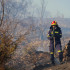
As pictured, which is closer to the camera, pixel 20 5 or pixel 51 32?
pixel 51 32

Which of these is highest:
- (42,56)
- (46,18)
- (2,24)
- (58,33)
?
(46,18)

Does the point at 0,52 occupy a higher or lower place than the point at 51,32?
lower

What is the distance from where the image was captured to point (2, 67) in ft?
13.0

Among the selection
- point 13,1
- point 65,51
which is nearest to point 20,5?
point 13,1

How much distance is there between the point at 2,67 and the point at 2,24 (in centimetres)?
218

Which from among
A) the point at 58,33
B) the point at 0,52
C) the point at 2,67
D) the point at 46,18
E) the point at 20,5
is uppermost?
the point at 20,5

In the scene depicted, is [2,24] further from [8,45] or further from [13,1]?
[13,1]

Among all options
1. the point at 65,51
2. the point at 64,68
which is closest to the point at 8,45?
the point at 64,68

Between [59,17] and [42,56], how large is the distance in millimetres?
55161

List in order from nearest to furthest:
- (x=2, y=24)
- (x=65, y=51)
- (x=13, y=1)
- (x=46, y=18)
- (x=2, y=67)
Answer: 1. (x=2, y=67)
2. (x=2, y=24)
3. (x=65, y=51)
4. (x=13, y=1)
5. (x=46, y=18)

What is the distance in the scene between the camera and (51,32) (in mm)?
5742

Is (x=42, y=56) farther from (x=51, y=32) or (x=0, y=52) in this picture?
(x=0, y=52)

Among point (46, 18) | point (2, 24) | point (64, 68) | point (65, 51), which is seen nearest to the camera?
point (64, 68)

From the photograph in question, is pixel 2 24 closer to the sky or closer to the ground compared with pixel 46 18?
closer to the ground
